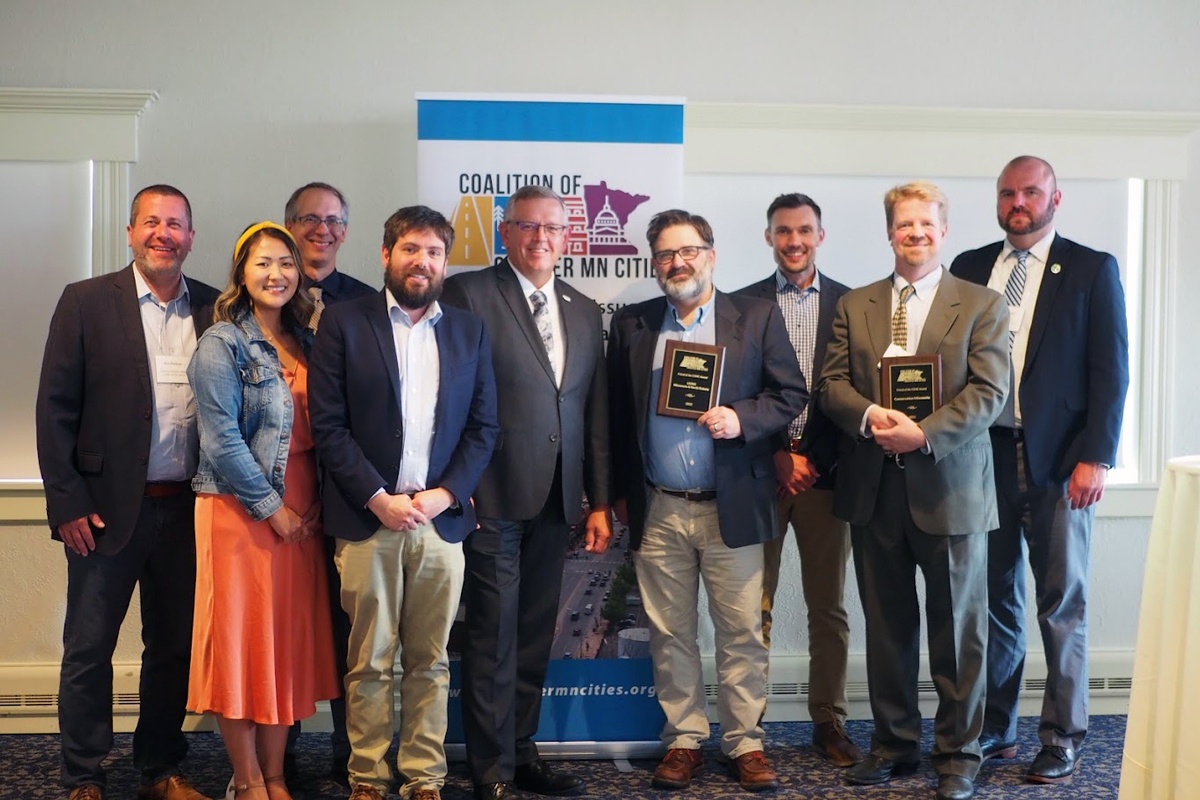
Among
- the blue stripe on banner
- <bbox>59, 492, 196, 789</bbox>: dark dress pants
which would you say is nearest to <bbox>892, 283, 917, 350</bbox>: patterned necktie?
the blue stripe on banner

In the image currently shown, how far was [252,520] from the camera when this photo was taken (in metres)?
3.14

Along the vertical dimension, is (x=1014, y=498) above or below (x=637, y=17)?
below

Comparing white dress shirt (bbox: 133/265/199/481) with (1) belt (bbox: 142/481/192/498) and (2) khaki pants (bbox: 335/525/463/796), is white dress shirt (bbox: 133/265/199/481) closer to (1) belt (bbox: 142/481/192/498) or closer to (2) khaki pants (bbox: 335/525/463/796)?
(1) belt (bbox: 142/481/192/498)

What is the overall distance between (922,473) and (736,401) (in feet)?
2.00

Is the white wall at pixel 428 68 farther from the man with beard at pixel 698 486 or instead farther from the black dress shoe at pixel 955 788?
the black dress shoe at pixel 955 788

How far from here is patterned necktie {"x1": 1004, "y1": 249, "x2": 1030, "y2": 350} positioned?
12.4ft

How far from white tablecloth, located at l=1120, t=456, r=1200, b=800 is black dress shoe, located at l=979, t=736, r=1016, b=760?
2145mm

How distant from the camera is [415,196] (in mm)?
4402

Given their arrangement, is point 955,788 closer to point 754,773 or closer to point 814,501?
point 754,773

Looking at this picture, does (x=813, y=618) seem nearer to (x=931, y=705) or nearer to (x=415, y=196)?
(x=931, y=705)

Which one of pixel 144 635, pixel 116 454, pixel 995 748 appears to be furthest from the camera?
pixel 995 748

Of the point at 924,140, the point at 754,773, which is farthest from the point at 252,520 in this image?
the point at 924,140

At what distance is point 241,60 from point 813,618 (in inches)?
118

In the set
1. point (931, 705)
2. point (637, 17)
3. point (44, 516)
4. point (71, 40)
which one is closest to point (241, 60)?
point (71, 40)
